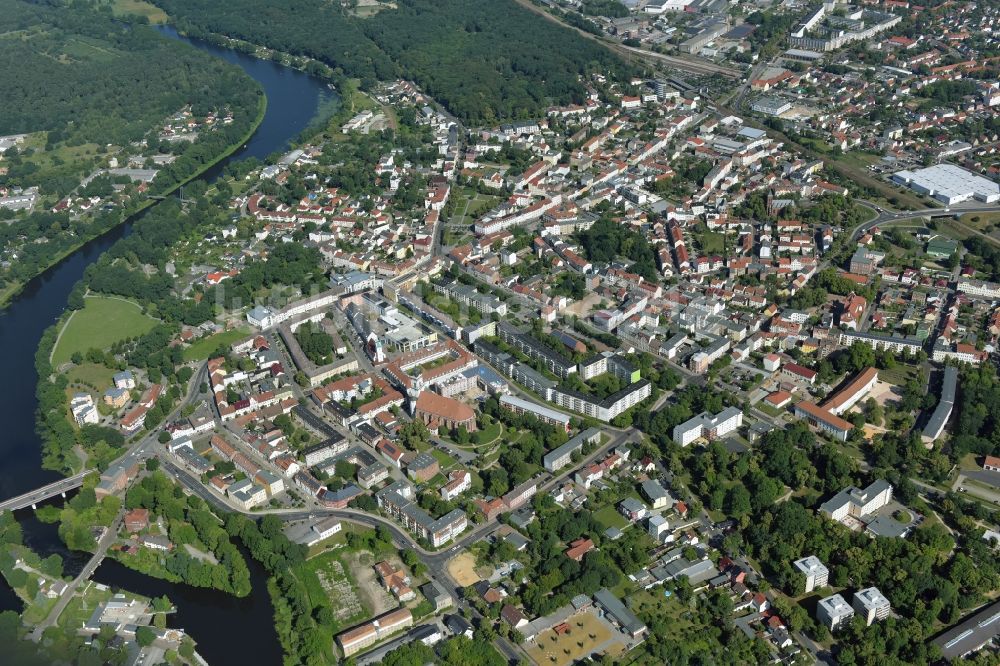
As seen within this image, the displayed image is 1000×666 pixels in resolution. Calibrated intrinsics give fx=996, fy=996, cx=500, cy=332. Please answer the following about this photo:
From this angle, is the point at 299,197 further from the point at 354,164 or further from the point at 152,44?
the point at 152,44

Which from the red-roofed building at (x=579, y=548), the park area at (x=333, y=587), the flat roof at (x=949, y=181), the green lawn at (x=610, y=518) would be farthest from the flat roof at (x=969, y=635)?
the flat roof at (x=949, y=181)

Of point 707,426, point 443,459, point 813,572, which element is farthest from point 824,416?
point 443,459

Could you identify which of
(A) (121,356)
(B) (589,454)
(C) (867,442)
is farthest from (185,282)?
(C) (867,442)

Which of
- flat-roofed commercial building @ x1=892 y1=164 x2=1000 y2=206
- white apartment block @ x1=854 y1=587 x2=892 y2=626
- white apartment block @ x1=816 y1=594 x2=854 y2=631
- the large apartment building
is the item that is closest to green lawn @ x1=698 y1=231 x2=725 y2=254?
flat-roofed commercial building @ x1=892 y1=164 x2=1000 y2=206

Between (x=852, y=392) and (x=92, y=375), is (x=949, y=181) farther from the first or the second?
(x=92, y=375)

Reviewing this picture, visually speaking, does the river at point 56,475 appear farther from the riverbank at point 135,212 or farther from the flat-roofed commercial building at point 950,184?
the flat-roofed commercial building at point 950,184

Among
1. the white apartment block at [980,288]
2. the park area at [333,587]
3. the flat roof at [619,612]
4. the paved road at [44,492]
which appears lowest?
the paved road at [44,492]
